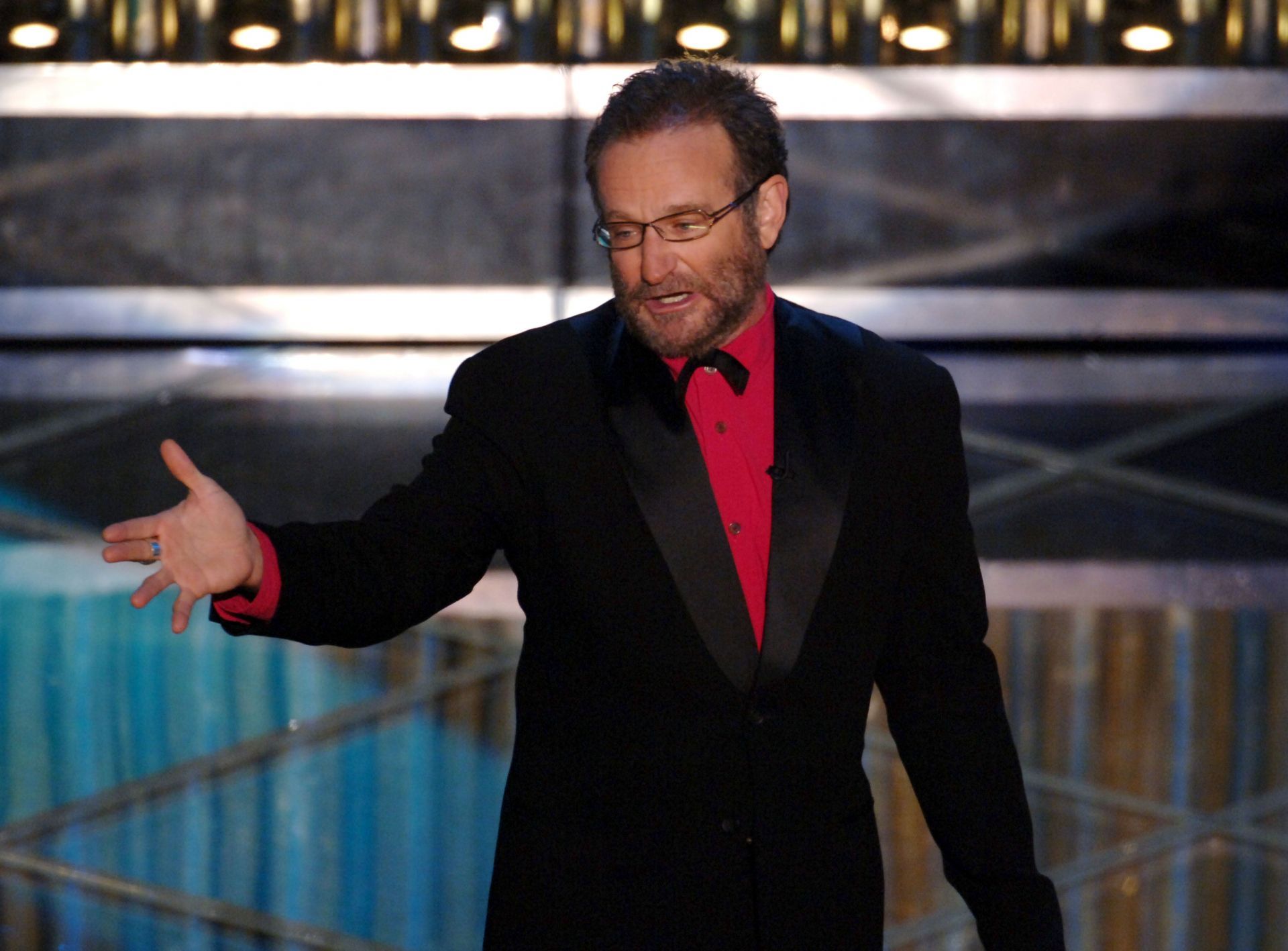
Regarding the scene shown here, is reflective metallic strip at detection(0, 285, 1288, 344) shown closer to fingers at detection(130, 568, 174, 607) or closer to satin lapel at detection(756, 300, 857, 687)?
satin lapel at detection(756, 300, 857, 687)

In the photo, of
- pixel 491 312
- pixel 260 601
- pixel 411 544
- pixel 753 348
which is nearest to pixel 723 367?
pixel 753 348

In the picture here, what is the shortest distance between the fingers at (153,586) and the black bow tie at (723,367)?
44 cm

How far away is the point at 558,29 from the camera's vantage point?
3.30 m

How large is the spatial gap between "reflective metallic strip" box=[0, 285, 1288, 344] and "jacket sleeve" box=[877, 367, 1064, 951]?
190 centimetres

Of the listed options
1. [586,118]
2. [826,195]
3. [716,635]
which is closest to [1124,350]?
[826,195]

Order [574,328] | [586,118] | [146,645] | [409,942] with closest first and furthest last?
[574,328]
[409,942]
[146,645]
[586,118]

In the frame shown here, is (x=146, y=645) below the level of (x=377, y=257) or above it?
below

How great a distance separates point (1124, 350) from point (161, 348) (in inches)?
74.7

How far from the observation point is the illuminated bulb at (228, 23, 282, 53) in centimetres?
329

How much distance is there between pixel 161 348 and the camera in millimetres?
3350

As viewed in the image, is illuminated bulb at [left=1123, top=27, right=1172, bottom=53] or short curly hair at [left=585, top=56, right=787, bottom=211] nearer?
short curly hair at [left=585, top=56, right=787, bottom=211]

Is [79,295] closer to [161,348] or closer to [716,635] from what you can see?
[161,348]

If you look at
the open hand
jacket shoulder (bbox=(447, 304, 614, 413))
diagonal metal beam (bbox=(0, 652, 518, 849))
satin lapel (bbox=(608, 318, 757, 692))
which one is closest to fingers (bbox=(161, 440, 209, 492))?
the open hand

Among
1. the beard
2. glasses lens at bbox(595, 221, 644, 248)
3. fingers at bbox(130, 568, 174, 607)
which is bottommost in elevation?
fingers at bbox(130, 568, 174, 607)
